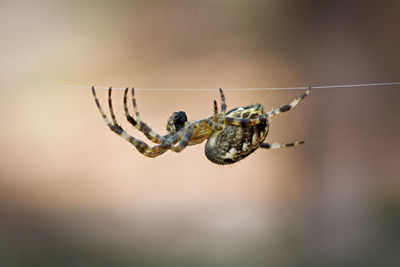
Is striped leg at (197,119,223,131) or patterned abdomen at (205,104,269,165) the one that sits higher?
striped leg at (197,119,223,131)

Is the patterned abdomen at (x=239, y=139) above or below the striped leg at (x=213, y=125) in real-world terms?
below

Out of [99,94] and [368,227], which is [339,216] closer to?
[368,227]
